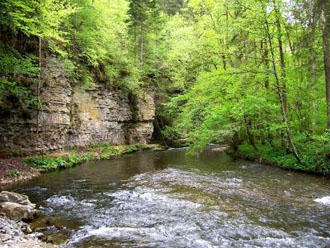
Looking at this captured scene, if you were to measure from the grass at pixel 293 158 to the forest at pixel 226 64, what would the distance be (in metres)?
0.06

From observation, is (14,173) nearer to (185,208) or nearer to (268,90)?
(185,208)

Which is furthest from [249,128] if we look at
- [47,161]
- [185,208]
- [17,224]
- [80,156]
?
[17,224]

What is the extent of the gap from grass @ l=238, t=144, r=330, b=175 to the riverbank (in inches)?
439

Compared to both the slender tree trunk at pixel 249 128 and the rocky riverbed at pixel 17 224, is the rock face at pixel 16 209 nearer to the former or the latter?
the rocky riverbed at pixel 17 224

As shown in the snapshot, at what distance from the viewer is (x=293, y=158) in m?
16.3

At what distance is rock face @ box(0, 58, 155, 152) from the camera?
1692 cm

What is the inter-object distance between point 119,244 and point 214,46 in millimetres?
18789

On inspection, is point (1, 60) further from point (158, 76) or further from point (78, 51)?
point (158, 76)

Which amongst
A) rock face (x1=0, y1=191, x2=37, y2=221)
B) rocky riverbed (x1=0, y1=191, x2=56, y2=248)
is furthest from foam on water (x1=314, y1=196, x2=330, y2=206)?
rock face (x1=0, y1=191, x2=37, y2=221)

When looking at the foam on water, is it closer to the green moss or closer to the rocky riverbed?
the rocky riverbed

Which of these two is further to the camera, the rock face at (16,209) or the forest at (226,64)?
the forest at (226,64)

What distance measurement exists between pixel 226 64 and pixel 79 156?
46.4 ft

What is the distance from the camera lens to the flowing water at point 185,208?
697 cm

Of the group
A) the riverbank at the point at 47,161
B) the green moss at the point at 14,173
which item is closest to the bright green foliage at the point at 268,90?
the riverbank at the point at 47,161
